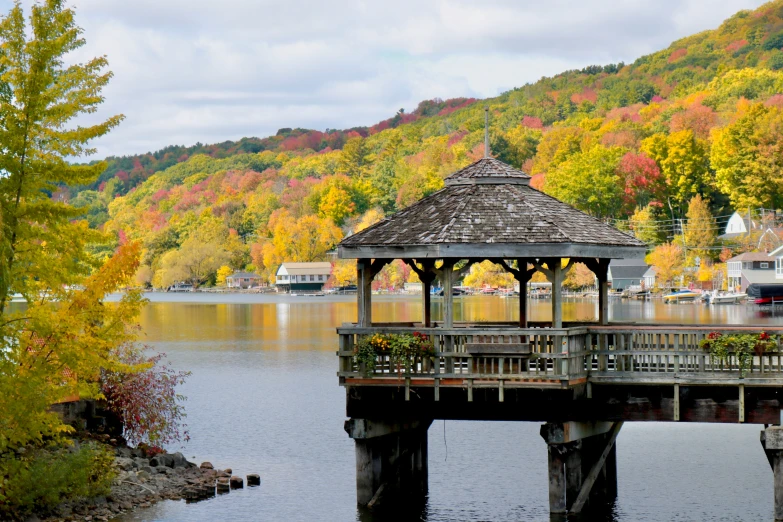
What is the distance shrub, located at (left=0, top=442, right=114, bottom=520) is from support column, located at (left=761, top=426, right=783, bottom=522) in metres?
12.2

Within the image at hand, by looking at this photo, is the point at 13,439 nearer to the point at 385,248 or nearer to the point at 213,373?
the point at 385,248

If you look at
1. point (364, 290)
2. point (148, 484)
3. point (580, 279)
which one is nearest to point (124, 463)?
point (148, 484)

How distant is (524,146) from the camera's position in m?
179

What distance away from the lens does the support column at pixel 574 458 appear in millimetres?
21516

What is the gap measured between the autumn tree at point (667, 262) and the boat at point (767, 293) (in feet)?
56.7

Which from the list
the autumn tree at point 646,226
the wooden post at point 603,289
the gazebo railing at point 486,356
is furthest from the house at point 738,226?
the gazebo railing at point 486,356

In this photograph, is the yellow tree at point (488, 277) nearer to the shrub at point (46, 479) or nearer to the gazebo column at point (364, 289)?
the gazebo column at point (364, 289)

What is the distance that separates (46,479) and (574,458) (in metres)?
9.58

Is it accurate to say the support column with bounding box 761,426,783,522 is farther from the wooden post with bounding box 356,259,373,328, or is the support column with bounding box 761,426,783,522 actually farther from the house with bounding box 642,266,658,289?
the house with bounding box 642,266,658,289

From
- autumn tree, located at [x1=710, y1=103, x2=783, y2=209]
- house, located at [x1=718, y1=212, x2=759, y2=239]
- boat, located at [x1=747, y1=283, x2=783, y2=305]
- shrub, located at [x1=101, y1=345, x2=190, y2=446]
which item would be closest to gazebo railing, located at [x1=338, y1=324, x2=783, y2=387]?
shrub, located at [x1=101, y1=345, x2=190, y2=446]

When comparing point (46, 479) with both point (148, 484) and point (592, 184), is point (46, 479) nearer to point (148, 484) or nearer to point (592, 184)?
point (148, 484)

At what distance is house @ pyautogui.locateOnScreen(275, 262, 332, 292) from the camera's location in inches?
7318

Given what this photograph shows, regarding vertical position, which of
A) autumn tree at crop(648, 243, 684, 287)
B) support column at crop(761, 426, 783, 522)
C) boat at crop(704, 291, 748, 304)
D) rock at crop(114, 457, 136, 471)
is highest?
autumn tree at crop(648, 243, 684, 287)

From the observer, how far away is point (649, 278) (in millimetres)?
138125
